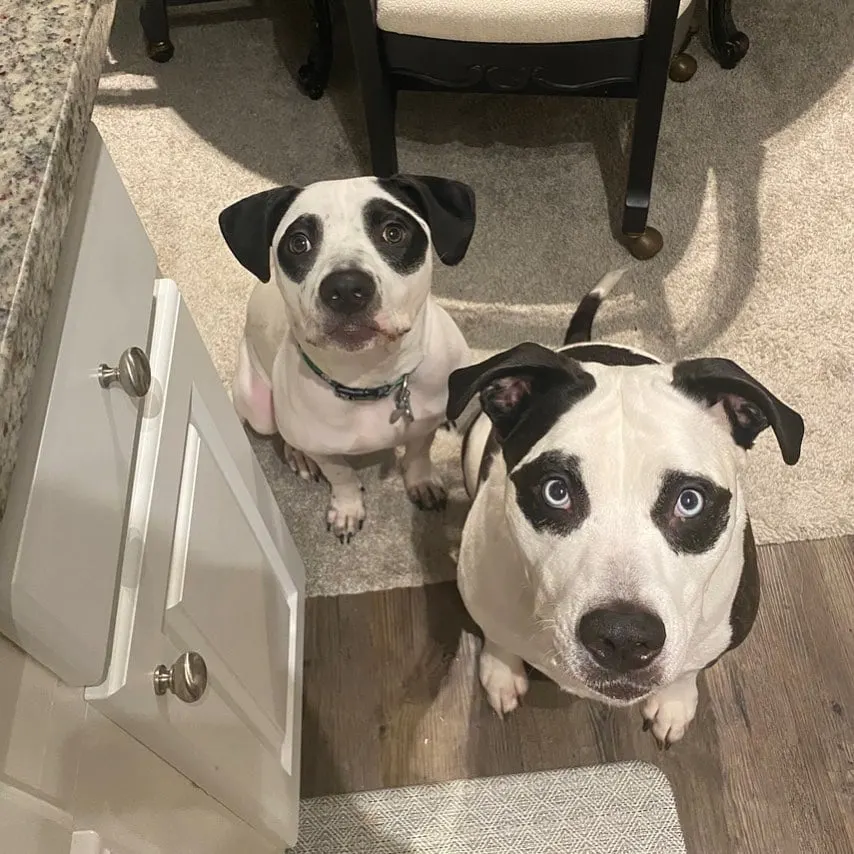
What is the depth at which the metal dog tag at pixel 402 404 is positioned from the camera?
159 centimetres

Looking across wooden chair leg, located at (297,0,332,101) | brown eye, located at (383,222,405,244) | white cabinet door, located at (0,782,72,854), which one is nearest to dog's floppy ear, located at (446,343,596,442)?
brown eye, located at (383,222,405,244)

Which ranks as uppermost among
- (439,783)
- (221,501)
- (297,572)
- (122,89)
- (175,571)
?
(175,571)

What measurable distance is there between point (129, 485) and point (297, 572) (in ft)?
2.94

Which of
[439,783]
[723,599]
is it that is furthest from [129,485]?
[439,783]

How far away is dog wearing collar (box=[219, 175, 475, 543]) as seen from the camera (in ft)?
4.52

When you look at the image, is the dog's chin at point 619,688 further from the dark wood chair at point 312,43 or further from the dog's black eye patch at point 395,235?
the dark wood chair at point 312,43

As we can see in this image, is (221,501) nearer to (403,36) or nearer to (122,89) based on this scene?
(403,36)

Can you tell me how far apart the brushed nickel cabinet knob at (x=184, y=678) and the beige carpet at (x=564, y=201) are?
0.93 m

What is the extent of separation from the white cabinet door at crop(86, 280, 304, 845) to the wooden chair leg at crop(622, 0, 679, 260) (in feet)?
3.79

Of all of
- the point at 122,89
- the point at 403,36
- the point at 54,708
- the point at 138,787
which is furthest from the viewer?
the point at 122,89

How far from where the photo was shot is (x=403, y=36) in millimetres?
1896

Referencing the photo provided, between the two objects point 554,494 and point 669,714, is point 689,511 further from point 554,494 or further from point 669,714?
point 669,714

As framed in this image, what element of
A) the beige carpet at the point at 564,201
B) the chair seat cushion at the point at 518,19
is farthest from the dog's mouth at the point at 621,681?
the chair seat cushion at the point at 518,19

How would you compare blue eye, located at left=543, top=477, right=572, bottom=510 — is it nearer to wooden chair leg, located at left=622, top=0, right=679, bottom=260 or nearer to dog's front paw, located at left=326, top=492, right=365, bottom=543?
dog's front paw, located at left=326, top=492, right=365, bottom=543
